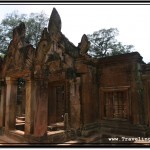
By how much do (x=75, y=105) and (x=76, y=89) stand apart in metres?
0.74

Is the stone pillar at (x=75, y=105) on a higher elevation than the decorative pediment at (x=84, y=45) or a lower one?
lower

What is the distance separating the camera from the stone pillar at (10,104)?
9.83 meters

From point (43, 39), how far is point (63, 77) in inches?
83.6

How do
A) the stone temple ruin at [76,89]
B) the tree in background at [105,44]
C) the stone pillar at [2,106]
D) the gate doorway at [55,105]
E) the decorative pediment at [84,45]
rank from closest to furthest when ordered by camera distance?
1. the stone temple ruin at [76,89]
2. the decorative pediment at [84,45]
3. the stone pillar at [2,106]
4. the gate doorway at [55,105]
5. the tree in background at [105,44]

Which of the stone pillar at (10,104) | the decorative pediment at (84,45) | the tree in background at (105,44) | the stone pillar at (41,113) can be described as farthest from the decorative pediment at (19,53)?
the tree in background at (105,44)

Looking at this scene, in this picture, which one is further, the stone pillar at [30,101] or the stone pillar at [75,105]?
the stone pillar at [75,105]

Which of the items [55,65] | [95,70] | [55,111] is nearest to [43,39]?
[55,65]

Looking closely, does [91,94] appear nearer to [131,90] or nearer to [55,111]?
[131,90]

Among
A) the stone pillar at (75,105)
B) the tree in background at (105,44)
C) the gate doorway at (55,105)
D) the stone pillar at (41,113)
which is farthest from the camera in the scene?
the tree in background at (105,44)

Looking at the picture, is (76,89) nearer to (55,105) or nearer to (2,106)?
(2,106)

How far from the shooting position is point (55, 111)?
13461 mm

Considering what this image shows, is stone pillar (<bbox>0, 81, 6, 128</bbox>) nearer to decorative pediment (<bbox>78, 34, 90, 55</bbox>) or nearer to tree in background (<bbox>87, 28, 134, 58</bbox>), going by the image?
decorative pediment (<bbox>78, 34, 90, 55</bbox>)

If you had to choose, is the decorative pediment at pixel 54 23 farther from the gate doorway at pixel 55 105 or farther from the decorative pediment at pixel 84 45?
the gate doorway at pixel 55 105

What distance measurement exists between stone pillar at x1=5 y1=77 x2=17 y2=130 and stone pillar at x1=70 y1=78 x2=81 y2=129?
3.05 metres
